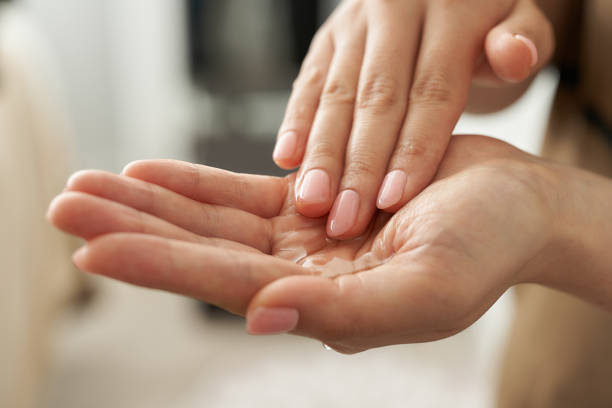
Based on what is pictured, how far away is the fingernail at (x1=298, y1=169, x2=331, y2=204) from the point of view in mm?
633

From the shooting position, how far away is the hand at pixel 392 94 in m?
0.64

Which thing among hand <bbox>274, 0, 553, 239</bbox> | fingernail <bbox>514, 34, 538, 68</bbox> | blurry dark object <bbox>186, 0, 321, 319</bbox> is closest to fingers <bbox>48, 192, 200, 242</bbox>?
hand <bbox>274, 0, 553, 239</bbox>

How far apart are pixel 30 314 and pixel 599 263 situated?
1.08 meters

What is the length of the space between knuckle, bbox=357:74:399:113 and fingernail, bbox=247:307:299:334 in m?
0.33

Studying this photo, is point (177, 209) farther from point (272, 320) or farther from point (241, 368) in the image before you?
point (241, 368)

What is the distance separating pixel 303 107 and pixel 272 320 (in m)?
0.37

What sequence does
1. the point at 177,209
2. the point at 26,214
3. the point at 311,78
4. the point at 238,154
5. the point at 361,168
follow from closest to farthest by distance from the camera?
the point at 177,209 → the point at 361,168 → the point at 311,78 → the point at 26,214 → the point at 238,154

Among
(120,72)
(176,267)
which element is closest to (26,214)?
(176,267)

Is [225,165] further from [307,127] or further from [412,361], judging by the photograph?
[307,127]

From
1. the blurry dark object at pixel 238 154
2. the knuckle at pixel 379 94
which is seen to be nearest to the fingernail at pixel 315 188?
the knuckle at pixel 379 94

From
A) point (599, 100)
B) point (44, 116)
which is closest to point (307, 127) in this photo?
point (599, 100)

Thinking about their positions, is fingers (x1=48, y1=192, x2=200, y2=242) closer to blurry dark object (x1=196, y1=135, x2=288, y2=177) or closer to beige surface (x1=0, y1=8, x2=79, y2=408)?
beige surface (x1=0, y1=8, x2=79, y2=408)

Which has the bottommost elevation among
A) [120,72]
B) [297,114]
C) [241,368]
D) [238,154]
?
[241,368]

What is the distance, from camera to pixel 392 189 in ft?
2.05
